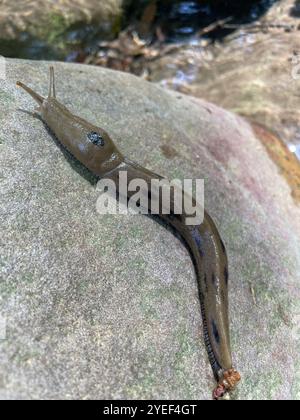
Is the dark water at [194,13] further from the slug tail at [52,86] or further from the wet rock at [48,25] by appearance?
the slug tail at [52,86]

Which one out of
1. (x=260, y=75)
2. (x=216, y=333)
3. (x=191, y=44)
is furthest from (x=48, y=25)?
(x=216, y=333)

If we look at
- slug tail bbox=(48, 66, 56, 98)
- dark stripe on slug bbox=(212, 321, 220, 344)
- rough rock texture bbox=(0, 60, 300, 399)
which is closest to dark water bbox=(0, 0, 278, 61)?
rough rock texture bbox=(0, 60, 300, 399)

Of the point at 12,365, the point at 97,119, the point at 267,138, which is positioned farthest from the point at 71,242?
the point at 267,138

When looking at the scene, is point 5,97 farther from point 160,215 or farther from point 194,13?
point 194,13

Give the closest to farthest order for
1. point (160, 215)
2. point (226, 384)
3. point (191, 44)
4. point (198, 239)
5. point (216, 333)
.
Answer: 1. point (226, 384)
2. point (216, 333)
3. point (198, 239)
4. point (160, 215)
5. point (191, 44)

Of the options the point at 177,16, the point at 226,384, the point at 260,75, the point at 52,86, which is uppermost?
the point at 177,16

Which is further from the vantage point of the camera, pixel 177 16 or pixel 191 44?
pixel 177 16

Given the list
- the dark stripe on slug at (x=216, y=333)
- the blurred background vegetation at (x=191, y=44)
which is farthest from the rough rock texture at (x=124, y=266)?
the blurred background vegetation at (x=191, y=44)
